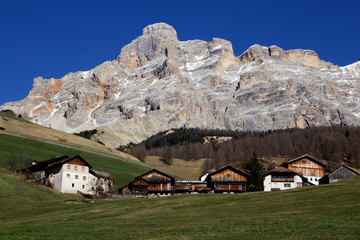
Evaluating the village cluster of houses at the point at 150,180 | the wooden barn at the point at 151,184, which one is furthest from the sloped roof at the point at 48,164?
the wooden barn at the point at 151,184

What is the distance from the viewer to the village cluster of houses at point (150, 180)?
261ft

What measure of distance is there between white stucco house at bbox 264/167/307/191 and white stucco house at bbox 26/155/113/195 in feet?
118

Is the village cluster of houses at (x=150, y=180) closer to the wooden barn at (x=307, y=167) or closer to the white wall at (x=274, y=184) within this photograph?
the white wall at (x=274, y=184)

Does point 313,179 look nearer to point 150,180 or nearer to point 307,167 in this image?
point 307,167

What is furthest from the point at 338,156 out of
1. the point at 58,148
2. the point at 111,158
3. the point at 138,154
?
the point at 58,148

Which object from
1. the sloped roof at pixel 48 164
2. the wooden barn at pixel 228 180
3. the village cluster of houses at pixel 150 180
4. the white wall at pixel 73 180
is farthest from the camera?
the wooden barn at pixel 228 180

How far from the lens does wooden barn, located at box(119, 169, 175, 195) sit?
286 ft

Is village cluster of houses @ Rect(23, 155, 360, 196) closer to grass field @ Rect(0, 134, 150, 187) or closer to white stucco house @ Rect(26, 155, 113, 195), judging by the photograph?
white stucco house @ Rect(26, 155, 113, 195)

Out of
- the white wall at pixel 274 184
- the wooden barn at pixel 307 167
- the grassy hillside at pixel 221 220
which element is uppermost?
the wooden barn at pixel 307 167

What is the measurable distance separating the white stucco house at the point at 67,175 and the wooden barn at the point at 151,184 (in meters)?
7.02

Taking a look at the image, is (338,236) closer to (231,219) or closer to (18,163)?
(231,219)

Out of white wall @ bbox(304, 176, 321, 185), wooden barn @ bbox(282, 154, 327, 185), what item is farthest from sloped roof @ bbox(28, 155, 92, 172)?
white wall @ bbox(304, 176, 321, 185)

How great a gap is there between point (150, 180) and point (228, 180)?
18664 millimetres

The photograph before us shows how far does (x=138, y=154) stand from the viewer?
19325 centimetres
